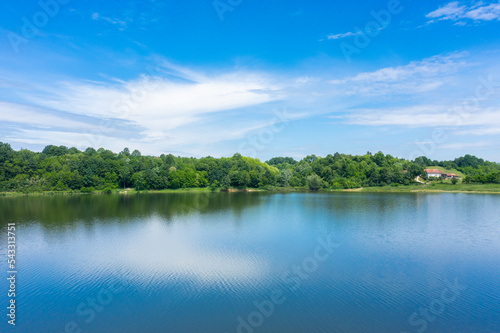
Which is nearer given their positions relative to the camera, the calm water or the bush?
the calm water

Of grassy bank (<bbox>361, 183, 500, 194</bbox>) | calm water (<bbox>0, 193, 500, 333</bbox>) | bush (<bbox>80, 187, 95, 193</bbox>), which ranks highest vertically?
grassy bank (<bbox>361, 183, 500, 194</bbox>)

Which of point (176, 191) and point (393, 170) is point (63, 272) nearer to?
point (176, 191)

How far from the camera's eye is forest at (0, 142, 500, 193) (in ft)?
253

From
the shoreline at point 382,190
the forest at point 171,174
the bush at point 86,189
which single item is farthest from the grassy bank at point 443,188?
the bush at point 86,189

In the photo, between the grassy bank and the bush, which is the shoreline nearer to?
the grassy bank

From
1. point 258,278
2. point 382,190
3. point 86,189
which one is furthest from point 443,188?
point 86,189

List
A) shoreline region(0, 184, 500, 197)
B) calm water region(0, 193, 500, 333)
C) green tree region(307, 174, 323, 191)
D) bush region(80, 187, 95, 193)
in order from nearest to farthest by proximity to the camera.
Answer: calm water region(0, 193, 500, 333) < shoreline region(0, 184, 500, 197) < bush region(80, 187, 95, 193) < green tree region(307, 174, 323, 191)

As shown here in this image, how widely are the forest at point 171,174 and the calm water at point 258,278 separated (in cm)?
5421

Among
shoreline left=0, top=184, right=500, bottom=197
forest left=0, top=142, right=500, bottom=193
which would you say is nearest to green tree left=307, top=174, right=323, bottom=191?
forest left=0, top=142, right=500, bottom=193

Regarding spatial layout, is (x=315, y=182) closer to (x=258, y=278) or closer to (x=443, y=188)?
(x=443, y=188)

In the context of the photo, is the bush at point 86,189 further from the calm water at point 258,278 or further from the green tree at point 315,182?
the green tree at point 315,182

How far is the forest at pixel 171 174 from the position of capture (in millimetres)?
77000

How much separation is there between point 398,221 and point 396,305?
2120cm

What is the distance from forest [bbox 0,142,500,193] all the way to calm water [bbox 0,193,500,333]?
178 feet
